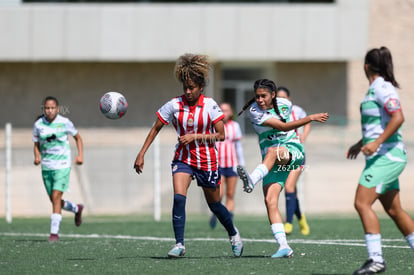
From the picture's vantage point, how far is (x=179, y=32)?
29516 mm

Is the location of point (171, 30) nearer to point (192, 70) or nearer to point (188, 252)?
point (188, 252)

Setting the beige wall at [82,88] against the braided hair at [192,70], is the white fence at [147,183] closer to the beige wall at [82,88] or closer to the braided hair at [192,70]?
the beige wall at [82,88]

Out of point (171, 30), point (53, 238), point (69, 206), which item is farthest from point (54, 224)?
point (171, 30)

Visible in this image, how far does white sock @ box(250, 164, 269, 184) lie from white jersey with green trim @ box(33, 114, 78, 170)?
476 cm

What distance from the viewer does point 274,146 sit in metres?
9.90

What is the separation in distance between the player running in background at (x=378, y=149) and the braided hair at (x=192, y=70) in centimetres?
234

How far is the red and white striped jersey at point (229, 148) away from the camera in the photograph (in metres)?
16.3

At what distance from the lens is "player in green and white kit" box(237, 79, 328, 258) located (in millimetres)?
9469

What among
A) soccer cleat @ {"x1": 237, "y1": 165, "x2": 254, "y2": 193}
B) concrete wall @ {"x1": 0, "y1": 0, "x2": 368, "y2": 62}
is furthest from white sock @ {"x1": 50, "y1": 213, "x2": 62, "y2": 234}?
concrete wall @ {"x1": 0, "y1": 0, "x2": 368, "y2": 62}

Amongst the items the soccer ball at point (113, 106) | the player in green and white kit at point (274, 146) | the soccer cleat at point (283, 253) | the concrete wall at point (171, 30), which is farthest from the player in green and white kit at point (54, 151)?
the concrete wall at point (171, 30)

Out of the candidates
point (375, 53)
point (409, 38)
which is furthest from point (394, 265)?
point (409, 38)

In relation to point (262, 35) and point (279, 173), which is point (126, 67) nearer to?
point (262, 35)

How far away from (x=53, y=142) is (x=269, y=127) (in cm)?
473

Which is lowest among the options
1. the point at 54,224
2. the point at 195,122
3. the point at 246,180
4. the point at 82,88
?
the point at 54,224
